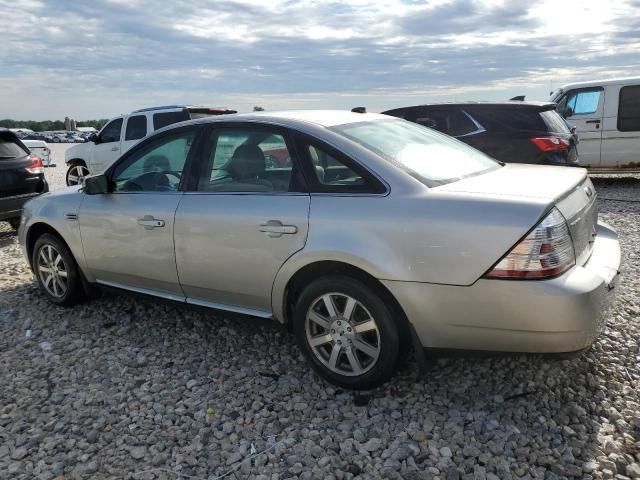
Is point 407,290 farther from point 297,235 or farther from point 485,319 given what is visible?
point 297,235

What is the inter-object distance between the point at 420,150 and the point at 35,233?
3.49m

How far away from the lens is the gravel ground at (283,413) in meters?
2.62

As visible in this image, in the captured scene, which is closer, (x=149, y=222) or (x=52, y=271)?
(x=149, y=222)

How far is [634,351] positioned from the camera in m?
3.50

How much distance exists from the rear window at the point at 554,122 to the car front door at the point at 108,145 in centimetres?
839

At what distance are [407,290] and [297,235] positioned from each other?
0.71 metres

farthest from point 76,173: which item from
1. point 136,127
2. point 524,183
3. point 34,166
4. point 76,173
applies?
point 524,183

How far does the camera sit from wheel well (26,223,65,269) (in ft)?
15.4

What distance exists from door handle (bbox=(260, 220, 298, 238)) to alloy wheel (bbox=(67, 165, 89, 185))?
36.2ft

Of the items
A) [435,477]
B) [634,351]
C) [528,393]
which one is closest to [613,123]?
[634,351]

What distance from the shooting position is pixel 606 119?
10930 mm

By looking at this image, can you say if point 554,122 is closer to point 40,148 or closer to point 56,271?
point 56,271

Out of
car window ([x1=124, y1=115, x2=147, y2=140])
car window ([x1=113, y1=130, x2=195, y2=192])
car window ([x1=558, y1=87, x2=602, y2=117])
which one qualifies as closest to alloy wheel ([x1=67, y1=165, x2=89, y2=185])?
car window ([x1=124, y1=115, x2=147, y2=140])

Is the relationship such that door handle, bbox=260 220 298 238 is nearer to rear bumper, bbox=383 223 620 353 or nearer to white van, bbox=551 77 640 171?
rear bumper, bbox=383 223 620 353
